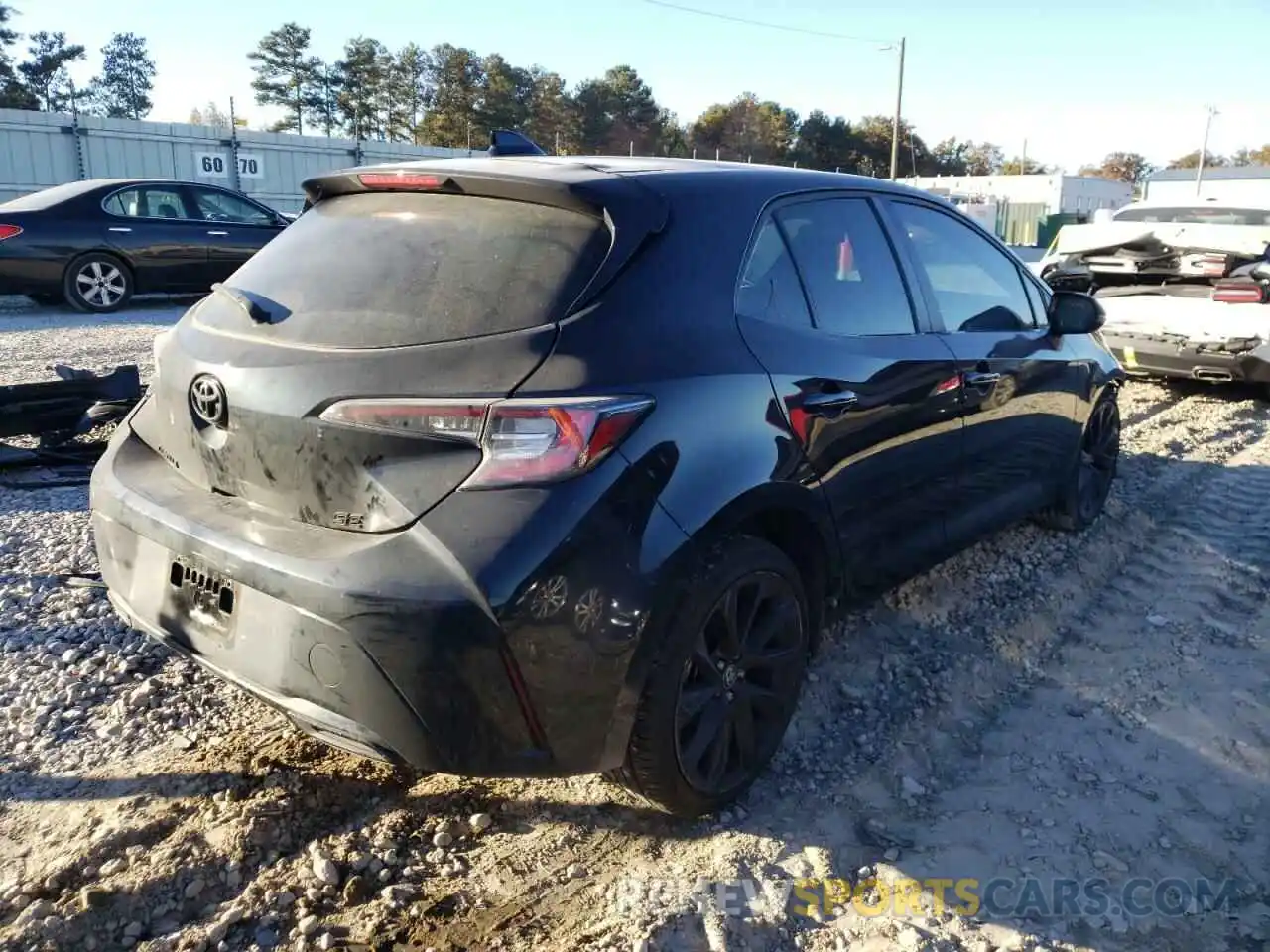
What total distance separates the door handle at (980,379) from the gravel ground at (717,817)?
94 cm

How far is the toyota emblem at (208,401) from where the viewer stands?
8.21 ft

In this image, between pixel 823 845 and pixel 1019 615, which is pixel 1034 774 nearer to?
pixel 823 845

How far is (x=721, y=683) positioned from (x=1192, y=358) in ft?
22.7

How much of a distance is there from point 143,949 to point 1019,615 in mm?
3276

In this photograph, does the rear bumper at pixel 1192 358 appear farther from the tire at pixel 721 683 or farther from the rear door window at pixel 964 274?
the tire at pixel 721 683

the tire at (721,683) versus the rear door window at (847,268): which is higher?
the rear door window at (847,268)

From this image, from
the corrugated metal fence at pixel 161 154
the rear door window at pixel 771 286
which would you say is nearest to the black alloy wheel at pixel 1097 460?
the rear door window at pixel 771 286

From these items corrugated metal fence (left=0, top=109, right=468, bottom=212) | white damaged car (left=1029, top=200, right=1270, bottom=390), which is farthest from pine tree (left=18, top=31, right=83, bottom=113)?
white damaged car (left=1029, top=200, right=1270, bottom=390)

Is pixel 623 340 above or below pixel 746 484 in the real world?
above

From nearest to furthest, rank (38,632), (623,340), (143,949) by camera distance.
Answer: (143,949) → (623,340) → (38,632)

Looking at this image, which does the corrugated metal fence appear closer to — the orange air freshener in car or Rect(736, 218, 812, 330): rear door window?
the orange air freshener in car

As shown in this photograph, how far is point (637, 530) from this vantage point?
2.28m


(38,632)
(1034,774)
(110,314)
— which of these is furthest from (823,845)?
(110,314)

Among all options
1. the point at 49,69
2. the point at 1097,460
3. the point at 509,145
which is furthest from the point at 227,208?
the point at 49,69
